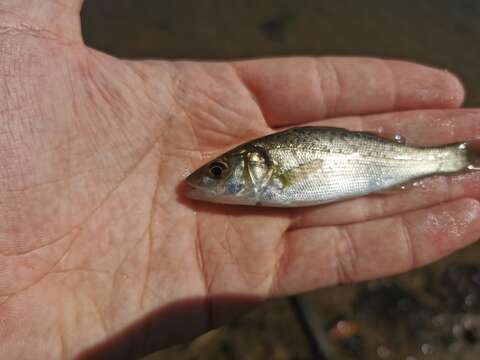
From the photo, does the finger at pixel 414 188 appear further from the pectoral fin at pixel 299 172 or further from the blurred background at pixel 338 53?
the blurred background at pixel 338 53

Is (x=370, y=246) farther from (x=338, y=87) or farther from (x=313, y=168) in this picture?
(x=338, y=87)

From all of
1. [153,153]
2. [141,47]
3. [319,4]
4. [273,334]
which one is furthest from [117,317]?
[319,4]

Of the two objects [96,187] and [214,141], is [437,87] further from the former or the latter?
[96,187]

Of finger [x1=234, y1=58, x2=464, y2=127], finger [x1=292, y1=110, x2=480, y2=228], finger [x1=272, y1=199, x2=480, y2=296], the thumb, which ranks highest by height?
→ the thumb

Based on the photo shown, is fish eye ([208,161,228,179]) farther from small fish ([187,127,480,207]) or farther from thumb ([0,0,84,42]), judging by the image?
thumb ([0,0,84,42])

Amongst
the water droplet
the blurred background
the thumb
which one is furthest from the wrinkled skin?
the blurred background

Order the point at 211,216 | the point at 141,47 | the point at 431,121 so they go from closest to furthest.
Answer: the point at 211,216
the point at 431,121
the point at 141,47

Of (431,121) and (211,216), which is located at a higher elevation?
(431,121)
